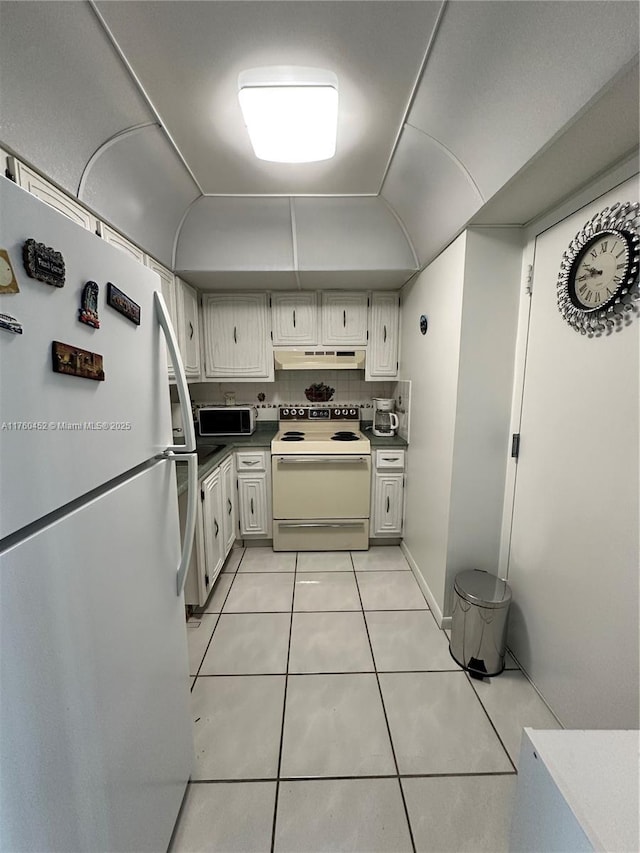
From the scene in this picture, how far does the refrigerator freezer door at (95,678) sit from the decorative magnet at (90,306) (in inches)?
13.8

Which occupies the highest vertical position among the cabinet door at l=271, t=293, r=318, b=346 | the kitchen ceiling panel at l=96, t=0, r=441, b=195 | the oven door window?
the kitchen ceiling panel at l=96, t=0, r=441, b=195

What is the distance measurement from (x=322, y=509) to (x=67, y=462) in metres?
2.19

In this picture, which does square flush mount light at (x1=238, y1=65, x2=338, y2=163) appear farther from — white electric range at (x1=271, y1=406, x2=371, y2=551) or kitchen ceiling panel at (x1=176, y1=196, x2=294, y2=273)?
white electric range at (x1=271, y1=406, x2=371, y2=551)

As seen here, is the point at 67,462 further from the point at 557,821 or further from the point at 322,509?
the point at 322,509

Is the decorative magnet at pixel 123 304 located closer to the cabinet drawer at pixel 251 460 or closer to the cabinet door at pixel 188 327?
the cabinet door at pixel 188 327

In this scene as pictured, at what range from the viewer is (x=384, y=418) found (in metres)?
2.93

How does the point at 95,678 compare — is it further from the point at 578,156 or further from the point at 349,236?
the point at 349,236

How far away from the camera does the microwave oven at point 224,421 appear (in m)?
2.80

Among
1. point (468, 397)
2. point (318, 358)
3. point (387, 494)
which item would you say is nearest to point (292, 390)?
point (318, 358)

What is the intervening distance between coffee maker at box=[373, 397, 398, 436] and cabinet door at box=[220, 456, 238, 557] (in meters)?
1.28

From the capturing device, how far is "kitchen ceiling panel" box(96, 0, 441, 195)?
100 centimetres

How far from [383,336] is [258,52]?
6.24 feet

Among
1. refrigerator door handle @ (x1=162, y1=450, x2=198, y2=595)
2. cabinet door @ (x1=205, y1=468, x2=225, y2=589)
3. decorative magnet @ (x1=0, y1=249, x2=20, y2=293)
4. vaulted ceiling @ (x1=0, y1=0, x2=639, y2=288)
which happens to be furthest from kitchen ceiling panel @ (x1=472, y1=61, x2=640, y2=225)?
cabinet door @ (x1=205, y1=468, x2=225, y2=589)

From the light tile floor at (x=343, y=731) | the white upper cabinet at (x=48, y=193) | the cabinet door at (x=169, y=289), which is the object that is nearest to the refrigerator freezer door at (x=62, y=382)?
the white upper cabinet at (x=48, y=193)
